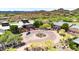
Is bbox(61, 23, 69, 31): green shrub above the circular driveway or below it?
above

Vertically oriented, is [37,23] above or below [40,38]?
above

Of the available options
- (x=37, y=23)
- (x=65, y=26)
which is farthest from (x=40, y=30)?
(x=65, y=26)

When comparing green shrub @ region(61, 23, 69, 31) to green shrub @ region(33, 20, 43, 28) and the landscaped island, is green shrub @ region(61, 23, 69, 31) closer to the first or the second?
the landscaped island

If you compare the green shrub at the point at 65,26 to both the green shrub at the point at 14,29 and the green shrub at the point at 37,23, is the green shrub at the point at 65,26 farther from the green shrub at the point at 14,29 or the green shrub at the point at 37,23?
the green shrub at the point at 14,29

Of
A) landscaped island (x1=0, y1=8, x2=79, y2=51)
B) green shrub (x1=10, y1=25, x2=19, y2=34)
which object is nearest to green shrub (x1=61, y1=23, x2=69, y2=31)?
landscaped island (x1=0, y1=8, x2=79, y2=51)

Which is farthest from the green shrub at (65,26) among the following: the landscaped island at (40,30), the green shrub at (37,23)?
the green shrub at (37,23)

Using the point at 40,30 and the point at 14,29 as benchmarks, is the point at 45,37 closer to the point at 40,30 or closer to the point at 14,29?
→ the point at 40,30

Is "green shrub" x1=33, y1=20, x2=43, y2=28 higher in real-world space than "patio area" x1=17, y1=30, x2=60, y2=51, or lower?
higher

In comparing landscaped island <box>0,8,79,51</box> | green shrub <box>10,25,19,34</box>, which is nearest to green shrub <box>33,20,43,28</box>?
landscaped island <box>0,8,79,51</box>

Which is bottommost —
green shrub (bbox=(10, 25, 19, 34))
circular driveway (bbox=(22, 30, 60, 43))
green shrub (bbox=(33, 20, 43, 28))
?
circular driveway (bbox=(22, 30, 60, 43))
